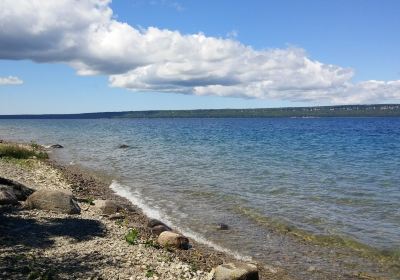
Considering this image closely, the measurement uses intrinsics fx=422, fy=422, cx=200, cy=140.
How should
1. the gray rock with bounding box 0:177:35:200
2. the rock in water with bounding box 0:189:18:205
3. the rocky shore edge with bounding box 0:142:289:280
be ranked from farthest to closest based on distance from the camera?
the gray rock with bounding box 0:177:35:200 < the rock in water with bounding box 0:189:18:205 < the rocky shore edge with bounding box 0:142:289:280

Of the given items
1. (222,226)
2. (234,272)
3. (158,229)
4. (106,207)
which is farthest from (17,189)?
(234,272)

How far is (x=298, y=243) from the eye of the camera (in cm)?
1756

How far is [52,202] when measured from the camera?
1719 centimetres

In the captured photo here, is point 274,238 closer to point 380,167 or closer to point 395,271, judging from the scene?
point 395,271

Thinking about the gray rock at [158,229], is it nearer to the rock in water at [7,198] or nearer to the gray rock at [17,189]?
the rock in water at [7,198]

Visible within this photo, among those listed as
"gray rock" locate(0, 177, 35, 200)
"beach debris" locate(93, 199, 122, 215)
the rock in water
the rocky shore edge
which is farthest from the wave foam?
the rock in water

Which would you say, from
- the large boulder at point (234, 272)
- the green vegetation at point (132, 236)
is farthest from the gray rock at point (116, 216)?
the large boulder at point (234, 272)

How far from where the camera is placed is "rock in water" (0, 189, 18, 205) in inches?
666

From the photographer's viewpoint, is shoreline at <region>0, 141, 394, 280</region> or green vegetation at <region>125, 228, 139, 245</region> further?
green vegetation at <region>125, 228, 139, 245</region>

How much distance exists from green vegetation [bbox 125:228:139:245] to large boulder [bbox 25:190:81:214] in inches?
118

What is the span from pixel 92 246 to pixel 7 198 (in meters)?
6.00

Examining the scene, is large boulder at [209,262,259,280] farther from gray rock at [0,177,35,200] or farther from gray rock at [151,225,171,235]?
gray rock at [0,177,35,200]

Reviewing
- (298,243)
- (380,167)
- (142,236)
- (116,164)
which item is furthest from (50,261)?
(380,167)

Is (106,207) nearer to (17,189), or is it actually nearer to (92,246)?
(17,189)
